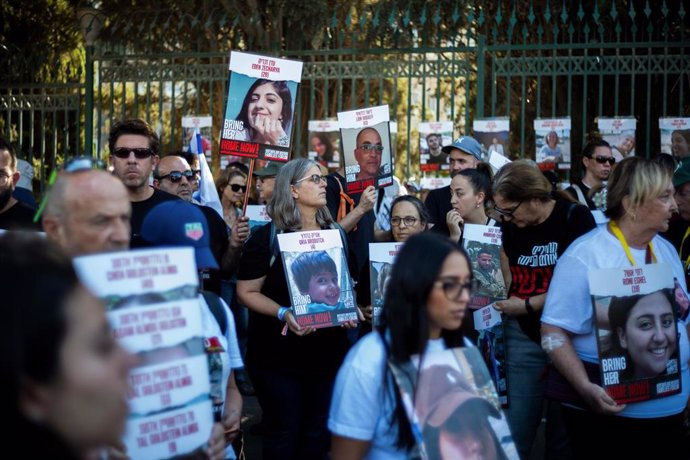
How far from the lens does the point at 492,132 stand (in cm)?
1028

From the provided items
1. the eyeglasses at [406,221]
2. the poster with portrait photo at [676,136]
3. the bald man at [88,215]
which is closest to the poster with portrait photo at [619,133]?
the poster with portrait photo at [676,136]

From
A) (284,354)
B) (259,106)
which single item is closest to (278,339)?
(284,354)

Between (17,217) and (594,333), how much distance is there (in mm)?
2975

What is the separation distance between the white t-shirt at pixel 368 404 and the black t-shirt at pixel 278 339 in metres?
2.15

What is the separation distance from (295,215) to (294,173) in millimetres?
261

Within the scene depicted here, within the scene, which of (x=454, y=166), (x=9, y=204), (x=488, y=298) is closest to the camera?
(x=9, y=204)

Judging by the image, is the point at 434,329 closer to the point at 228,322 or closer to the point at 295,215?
the point at 228,322

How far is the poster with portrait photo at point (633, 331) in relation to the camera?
3949 mm

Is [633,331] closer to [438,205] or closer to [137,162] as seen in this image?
[137,162]

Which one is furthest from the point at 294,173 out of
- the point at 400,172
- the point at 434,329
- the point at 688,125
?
the point at 400,172

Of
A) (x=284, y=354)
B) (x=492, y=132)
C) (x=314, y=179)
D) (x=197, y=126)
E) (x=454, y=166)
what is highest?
(x=197, y=126)

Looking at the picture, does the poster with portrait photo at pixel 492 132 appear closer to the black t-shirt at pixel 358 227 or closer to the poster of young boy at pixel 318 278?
the black t-shirt at pixel 358 227

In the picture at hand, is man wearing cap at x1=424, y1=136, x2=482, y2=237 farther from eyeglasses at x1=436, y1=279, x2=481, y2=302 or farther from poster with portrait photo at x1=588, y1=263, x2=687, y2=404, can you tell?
eyeglasses at x1=436, y1=279, x2=481, y2=302

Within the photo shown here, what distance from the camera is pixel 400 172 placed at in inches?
784
